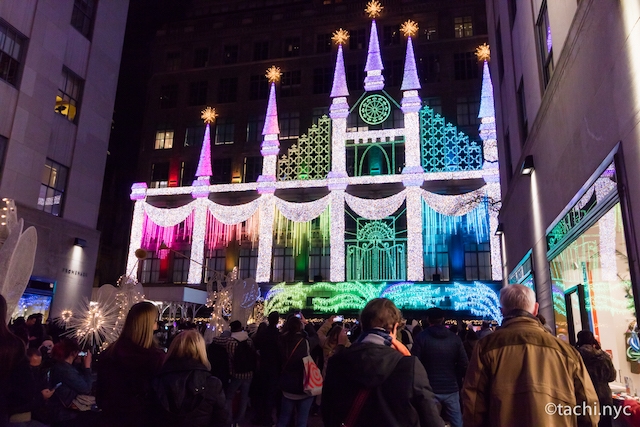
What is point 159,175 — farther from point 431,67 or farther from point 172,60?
point 431,67

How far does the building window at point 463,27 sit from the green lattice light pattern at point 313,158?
13.2 metres

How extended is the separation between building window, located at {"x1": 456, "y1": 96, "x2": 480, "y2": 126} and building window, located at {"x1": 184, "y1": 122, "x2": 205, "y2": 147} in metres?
20.4

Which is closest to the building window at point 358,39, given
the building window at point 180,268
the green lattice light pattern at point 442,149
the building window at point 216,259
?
the green lattice light pattern at point 442,149

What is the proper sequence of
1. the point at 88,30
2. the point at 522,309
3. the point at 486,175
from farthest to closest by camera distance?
the point at 486,175 → the point at 88,30 → the point at 522,309

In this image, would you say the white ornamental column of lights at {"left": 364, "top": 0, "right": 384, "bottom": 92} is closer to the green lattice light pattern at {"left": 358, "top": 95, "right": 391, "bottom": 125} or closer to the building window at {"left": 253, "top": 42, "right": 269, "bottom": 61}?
the green lattice light pattern at {"left": 358, "top": 95, "right": 391, "bottom": 125}

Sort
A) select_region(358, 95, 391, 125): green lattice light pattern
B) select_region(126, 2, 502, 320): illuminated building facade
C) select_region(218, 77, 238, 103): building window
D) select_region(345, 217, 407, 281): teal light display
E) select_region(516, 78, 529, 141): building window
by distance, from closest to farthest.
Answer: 1. select_region(516, 78, 529, 141): building window
2. select_region(126, 2, 502, 320): illuminated building facade
3. select_region(345, 217, 407, 281): teal light display
4. select_region(358, 95, 391, 125): green lattice light pattern
5. select_region(218, 77, 238, 103): building window

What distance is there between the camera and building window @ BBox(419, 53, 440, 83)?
35875 millimetres

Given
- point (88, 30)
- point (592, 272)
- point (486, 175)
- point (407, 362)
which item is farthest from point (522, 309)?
point (486, 175)

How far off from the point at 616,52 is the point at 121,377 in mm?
7005

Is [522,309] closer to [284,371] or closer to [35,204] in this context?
Answer: [284,371]

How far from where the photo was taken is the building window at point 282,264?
34.8m

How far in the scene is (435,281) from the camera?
28.5 metres

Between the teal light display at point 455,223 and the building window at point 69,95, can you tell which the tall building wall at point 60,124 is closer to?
the building window at point 69,95

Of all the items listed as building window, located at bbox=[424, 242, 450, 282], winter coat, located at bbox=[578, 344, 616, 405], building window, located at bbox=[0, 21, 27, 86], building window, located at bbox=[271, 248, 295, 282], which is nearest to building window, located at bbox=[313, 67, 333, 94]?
building window, located at bbox=[271, 248, 295, 282]
